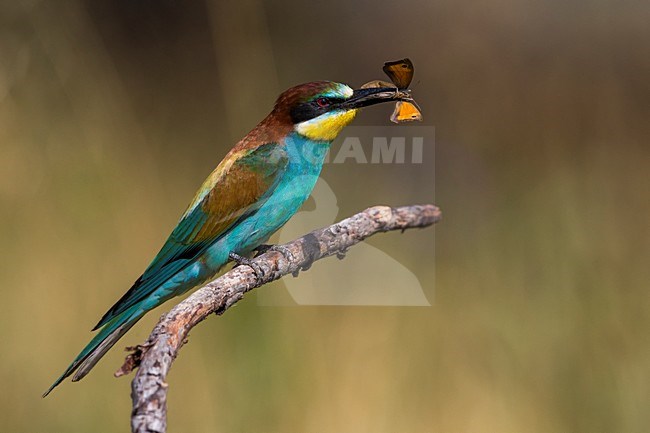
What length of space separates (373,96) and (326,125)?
0.18 metres

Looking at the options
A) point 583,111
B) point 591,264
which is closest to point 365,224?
point 591,264

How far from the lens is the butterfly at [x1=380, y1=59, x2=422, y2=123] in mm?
776

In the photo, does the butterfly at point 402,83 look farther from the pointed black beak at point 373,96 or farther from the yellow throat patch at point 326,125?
the yellow throat patch at point 326,125

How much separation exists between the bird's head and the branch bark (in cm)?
15

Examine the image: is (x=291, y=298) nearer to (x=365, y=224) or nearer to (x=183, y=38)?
(x=365, y=224)

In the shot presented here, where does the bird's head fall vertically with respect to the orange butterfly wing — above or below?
below

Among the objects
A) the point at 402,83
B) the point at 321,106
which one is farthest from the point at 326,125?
the point at 402,83

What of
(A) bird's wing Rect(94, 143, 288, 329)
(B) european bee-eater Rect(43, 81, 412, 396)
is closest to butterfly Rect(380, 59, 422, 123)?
(B) european bee-eater Rect(43, 81, 412, 396)

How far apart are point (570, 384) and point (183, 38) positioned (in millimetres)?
1344

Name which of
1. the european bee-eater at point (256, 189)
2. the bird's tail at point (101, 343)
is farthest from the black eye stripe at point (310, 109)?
the bird's tail at point (101, 343)

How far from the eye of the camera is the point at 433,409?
3.45ft

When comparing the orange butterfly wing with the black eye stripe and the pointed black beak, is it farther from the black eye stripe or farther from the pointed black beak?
the black eye stripe

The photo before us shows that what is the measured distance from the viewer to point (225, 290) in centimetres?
87

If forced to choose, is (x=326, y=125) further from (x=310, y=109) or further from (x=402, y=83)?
(x=402, y=83)
